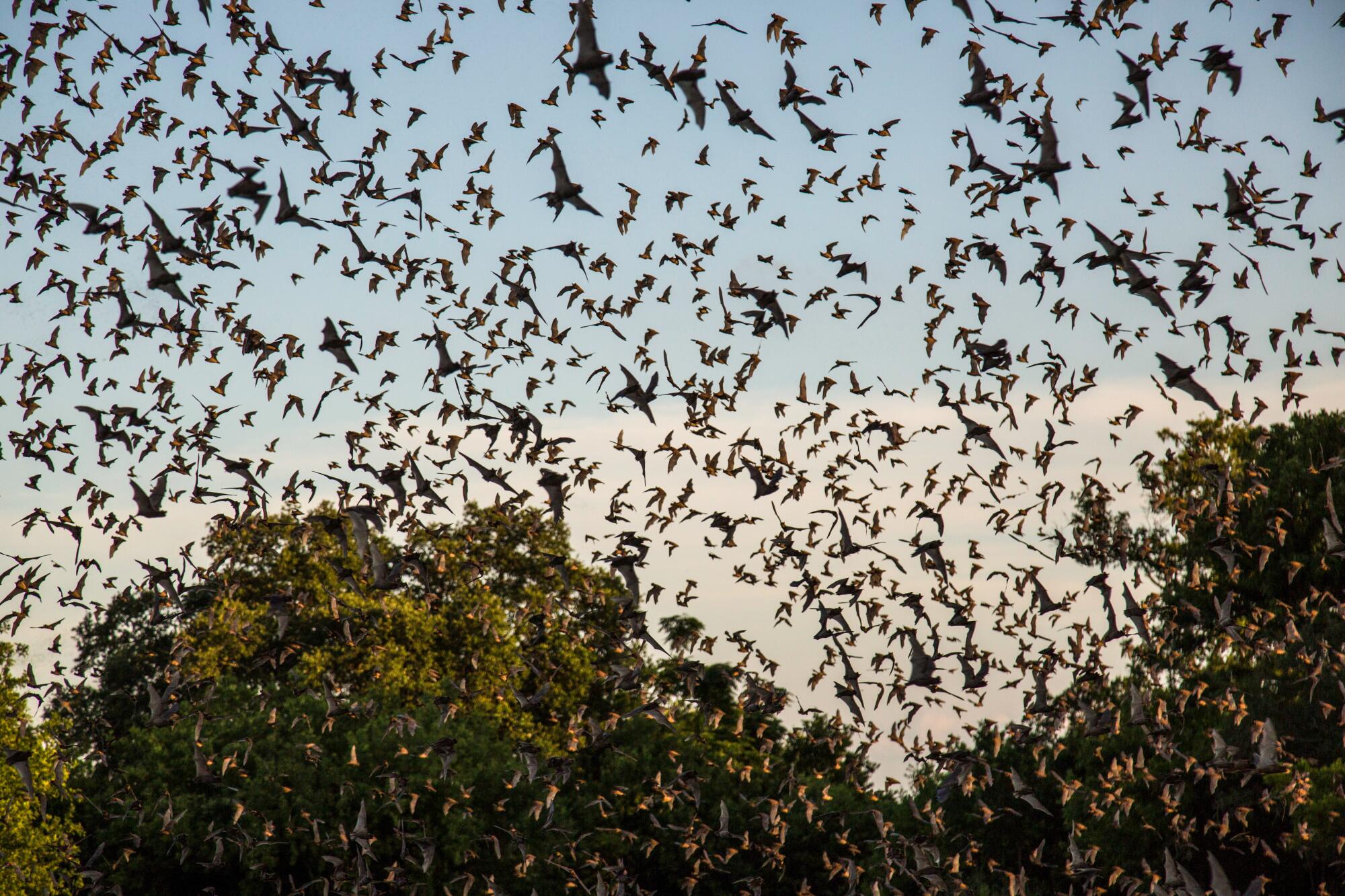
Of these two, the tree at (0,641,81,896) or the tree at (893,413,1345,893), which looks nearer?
the tree at (893,413,1345,893)

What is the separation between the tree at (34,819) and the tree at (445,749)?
103cm

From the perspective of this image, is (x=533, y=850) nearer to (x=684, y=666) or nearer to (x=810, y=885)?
(x=810, y=885)

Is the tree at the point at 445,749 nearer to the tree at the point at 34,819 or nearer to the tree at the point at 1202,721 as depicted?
the tree at the point at 34,819

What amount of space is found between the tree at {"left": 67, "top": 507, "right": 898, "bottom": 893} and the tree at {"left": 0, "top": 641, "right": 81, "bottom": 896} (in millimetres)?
A: 1029

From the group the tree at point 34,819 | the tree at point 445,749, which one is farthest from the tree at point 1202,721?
the tree at point 34,819

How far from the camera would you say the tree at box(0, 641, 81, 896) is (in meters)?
29.8

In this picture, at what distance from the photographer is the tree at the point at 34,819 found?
2981 cm

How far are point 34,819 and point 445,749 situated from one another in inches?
703

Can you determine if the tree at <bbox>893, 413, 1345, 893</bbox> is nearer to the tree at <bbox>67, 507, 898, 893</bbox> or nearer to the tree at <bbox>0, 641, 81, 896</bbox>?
the tree at <bbox>67, 507, 898, 893</bbox>

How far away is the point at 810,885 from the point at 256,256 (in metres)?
25.0

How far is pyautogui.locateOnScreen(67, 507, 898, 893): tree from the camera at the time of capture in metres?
28.4

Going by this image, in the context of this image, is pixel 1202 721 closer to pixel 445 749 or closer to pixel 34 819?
pixel 445 749

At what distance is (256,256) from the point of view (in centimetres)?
2139

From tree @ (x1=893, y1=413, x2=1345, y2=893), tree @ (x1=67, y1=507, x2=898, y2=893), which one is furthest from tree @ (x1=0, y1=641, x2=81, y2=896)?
tree @ (x1=893, y1=413, x2=1345, y2=893)
